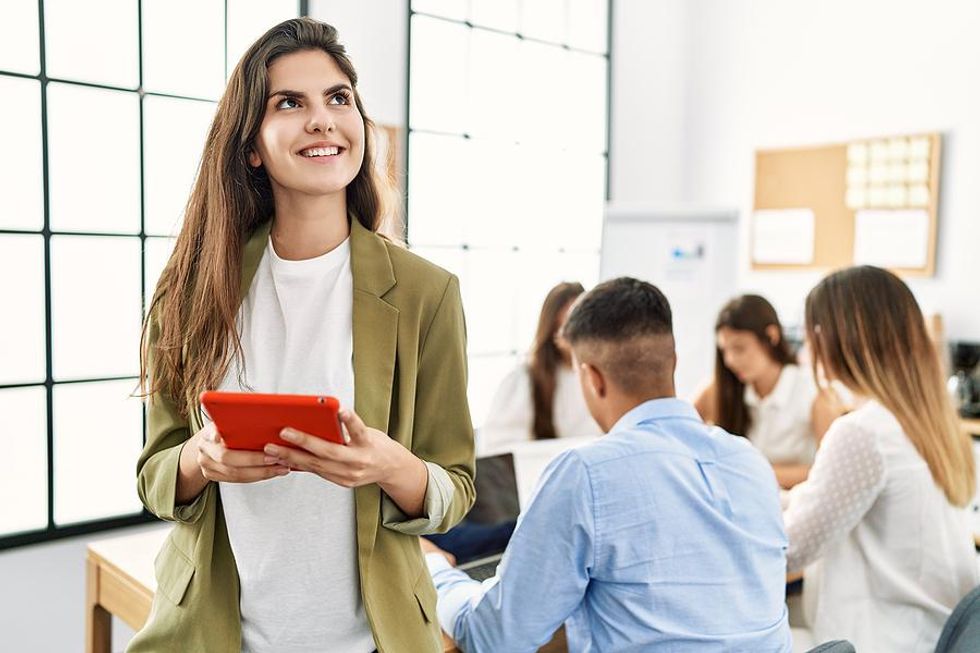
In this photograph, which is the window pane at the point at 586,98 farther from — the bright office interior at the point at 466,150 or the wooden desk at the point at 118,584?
the wooden desk at the point at 118,584

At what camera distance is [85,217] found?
9.72ft

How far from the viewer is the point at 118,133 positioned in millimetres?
3020

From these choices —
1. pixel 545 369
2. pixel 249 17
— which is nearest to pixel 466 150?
pixel 249 17

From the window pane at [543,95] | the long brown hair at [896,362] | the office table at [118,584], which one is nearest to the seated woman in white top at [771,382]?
the long brown hair at [896,362]

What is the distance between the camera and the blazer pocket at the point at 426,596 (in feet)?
3.80

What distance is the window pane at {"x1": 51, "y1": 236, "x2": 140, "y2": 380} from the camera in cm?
292

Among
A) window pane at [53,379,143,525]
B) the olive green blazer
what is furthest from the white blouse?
window pane at [53,379,143,525]

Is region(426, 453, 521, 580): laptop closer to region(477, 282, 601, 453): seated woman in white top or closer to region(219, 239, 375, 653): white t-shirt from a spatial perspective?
region(219, 239, 375, 653): white t-shirt

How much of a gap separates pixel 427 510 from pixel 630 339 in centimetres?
59

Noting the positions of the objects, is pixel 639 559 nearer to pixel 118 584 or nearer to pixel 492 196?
pixel 118 584

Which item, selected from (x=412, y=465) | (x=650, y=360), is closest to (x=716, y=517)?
(x=650, y=360)

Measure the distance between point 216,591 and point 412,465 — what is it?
0.32 m

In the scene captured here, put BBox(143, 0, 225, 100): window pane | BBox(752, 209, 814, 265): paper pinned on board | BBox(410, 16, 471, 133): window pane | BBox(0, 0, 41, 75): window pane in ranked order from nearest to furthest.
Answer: BBox(0, 0, 41, 75): window pane
BBox(143, 0, 225, 100): window pane
BBox(410, 16, 471, 133): window pane
BBox(752, 209, 814, 265): paper pinned on board

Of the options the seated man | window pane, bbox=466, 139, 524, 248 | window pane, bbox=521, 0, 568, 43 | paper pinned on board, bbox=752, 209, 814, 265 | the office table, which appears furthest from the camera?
paper pinned on board, bbox=752, 209, 814, 265
